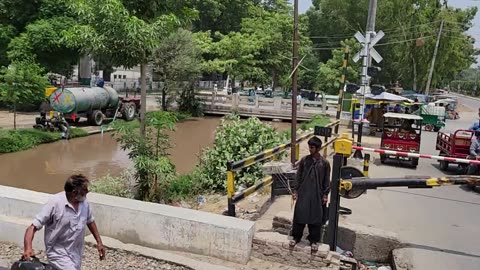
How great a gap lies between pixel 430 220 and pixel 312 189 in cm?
327

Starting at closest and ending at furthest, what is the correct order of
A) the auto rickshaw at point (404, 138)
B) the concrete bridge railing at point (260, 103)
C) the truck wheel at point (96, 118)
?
1. the auto rickshaw at point (404, 138)
2. the truck wheel at point (96, 118)
3. the concrete bridge railing at point (260, 103)

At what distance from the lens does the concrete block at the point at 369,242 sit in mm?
6297

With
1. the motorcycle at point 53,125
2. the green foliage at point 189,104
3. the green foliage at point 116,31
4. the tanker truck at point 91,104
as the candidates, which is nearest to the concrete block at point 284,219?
the green foliage at point 116,31

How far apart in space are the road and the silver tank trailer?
16218 mm

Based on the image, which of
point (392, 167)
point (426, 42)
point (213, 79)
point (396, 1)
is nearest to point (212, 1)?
point (213, 79)

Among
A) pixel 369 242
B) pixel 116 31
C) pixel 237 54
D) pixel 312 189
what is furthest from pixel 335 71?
pixel 312 189

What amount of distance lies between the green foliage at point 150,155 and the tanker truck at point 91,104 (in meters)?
13.6

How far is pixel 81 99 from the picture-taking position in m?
22.3

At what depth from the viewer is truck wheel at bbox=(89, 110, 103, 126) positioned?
944 inches

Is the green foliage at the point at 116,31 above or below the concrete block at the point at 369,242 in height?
above

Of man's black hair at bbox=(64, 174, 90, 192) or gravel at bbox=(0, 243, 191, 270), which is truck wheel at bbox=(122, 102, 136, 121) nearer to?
gravel at bbox=(0, 243, 191, 270)

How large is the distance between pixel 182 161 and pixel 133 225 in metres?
11.4

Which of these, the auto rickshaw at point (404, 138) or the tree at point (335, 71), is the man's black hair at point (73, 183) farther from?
the tree at point (335, 71)

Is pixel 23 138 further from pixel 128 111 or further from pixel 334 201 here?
pixel 334 201
